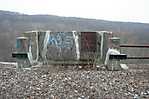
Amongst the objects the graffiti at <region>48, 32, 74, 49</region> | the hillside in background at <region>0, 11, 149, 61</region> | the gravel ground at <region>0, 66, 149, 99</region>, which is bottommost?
the hillside in background at <region>0, 11, 149, 61</region>

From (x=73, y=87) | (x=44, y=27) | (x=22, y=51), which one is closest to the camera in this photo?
(x=73, y=87)

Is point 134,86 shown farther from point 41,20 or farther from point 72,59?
point 41,20

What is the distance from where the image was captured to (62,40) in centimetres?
1285

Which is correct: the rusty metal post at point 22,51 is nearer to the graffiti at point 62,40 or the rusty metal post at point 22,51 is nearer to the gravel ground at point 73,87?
the graffiti at point 62,40

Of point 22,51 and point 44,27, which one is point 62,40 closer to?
point 22,51

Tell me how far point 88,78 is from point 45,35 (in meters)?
3.73

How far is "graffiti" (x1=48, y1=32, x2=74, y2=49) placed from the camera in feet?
41.9

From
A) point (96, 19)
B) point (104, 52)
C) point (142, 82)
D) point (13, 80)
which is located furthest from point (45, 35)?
point (96, 19)

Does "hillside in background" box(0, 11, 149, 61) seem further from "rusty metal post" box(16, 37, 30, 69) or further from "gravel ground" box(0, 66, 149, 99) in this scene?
"gravel ground" box(0, 66, 149, 99)

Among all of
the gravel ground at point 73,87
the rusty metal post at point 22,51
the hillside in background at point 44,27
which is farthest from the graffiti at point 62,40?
the hillside in background at point 44,27

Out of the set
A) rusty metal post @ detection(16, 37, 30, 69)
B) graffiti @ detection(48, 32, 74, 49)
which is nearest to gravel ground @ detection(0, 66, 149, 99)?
graffiti @ detection(48, 32, 74, 49)

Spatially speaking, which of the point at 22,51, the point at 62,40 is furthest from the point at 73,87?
the point at 22,51

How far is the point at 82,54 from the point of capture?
12.6 metres

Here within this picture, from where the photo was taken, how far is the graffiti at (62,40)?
12778mm
